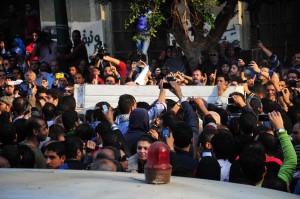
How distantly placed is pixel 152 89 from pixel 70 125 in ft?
9.46

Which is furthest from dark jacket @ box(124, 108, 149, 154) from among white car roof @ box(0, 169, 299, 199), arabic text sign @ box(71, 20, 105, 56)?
arabic text sign @ box(71, 20, 105, 56)

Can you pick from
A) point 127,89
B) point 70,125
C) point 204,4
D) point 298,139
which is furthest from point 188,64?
point 298,139

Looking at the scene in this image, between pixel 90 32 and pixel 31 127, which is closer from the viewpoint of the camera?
pixel 31 127

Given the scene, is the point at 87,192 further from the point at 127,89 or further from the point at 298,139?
the point at 127,89

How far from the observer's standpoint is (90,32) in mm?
19594

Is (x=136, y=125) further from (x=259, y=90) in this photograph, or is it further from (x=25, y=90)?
(x=25, y=90)

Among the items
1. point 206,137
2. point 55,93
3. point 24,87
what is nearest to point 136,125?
point 206,137

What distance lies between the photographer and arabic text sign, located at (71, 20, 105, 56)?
764 inches

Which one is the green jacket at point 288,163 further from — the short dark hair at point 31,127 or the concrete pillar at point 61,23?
the concrete pillar at point 61,23

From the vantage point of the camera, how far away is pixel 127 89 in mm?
12258

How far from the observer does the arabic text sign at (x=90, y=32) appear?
19406 millimetres

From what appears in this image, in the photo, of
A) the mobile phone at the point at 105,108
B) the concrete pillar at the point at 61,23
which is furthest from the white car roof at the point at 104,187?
the concrete pillar at the point at 61,23

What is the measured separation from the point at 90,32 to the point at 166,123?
11213mm

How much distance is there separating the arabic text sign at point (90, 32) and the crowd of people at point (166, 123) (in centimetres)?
357
